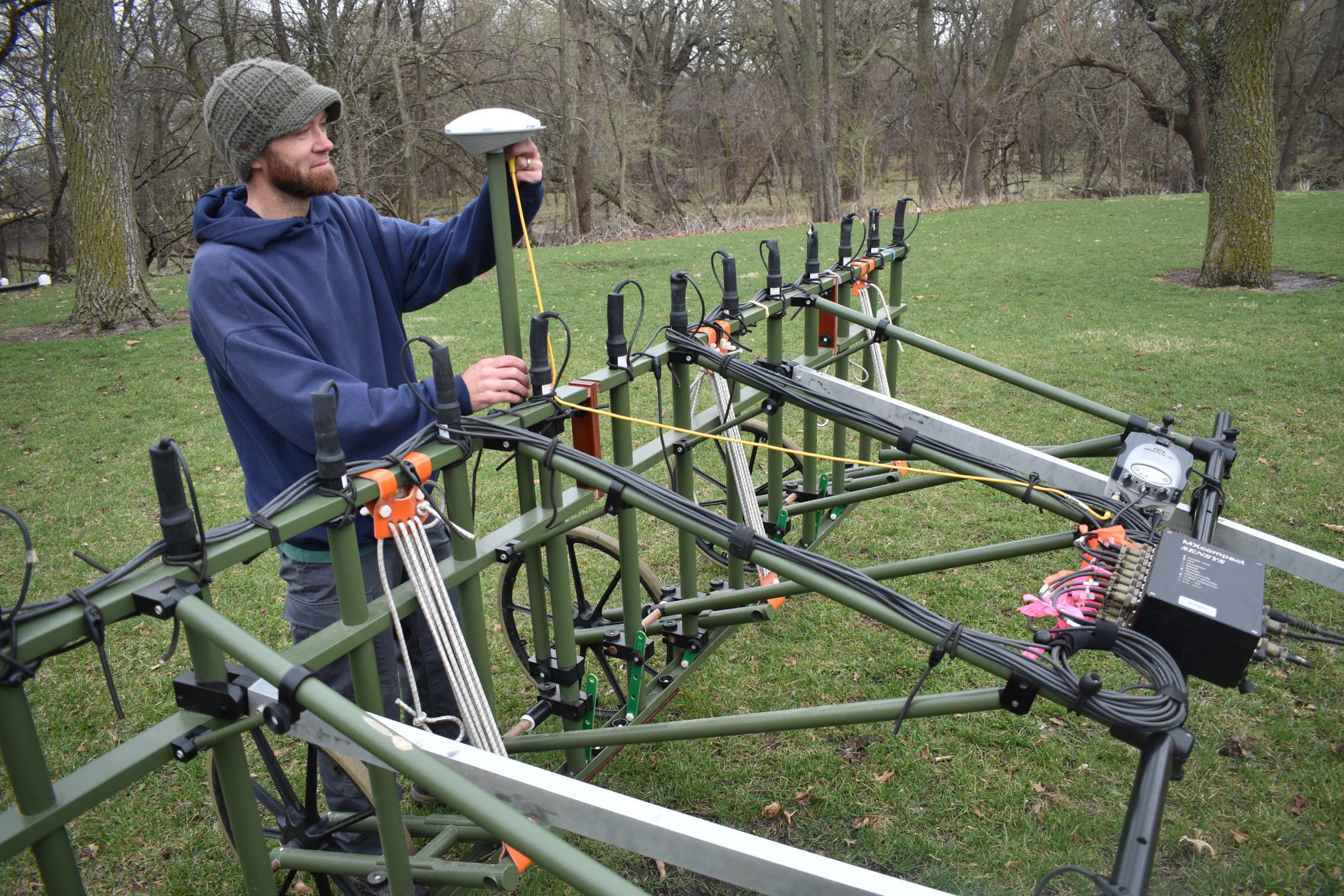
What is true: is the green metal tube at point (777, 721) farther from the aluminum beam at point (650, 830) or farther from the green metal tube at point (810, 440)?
the green metal tube at point (810, 440)

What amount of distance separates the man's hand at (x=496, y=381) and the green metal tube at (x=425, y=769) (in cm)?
90

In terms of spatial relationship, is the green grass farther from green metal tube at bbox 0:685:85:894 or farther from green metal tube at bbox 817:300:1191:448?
green metal tube at bbox 0:685:85:894

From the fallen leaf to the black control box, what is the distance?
1229 millimetres

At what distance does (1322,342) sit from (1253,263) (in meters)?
2.81

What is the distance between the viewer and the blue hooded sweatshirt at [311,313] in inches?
91.0

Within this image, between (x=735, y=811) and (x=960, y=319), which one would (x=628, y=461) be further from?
(x=960, y=319)

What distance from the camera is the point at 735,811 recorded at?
130 inches

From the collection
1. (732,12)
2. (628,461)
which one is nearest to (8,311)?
(628,461)

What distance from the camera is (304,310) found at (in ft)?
8.31

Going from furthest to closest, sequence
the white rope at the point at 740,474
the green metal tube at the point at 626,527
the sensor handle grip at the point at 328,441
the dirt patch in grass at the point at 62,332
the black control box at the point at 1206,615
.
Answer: the dirt patch in grass at the point at 62,332 → the white rope at the point at 740,474 → the green metal tube at the point at 626,527 → the black control box at the point at 1206,615 → the sensor handle grip at the point at 328,441

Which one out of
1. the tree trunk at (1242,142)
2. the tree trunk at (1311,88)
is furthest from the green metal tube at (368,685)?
the tree trunk at (1311,88)

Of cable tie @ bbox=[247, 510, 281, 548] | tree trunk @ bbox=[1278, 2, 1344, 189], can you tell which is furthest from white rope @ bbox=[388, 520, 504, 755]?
tree trunk @ bbox=[1278, 2, 1344, 189]

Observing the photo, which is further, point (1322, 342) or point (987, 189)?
point (987, 189)

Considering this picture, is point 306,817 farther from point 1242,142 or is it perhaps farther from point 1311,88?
point 1311,88
